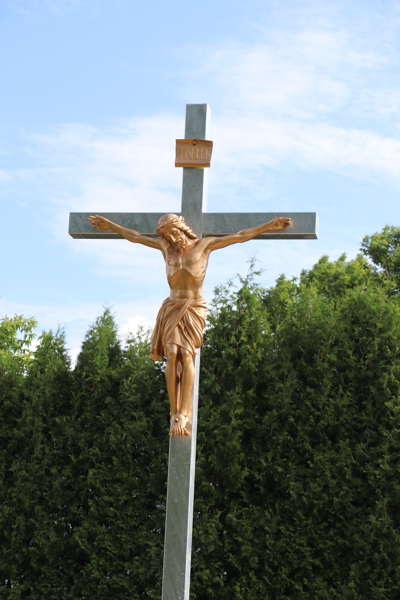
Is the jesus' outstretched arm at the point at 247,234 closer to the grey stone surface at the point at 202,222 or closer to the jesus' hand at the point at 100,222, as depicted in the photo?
the grey stone surface at the point at 202,222

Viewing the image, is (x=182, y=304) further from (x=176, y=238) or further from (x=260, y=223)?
(x=260, y=223)

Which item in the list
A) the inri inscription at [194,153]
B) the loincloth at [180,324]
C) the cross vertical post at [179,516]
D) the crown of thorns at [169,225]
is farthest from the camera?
the inri inscription at [194,153]

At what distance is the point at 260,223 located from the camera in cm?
518

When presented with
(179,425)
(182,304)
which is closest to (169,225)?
(182,304)

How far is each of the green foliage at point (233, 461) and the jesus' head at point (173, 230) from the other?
2752 millimetres

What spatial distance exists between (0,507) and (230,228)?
4.12 metres

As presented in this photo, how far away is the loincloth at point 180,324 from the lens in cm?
479

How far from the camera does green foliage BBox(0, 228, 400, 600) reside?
701cm

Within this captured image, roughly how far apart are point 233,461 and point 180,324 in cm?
281

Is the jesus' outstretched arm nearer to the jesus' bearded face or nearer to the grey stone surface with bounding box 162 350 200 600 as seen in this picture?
the jesus' bearded face

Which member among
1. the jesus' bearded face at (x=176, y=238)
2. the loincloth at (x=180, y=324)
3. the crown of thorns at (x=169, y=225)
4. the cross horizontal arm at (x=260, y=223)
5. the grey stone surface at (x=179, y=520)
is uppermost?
the cross horizontal arm at (x=260, y=223)

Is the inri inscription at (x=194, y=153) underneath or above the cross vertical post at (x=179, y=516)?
above

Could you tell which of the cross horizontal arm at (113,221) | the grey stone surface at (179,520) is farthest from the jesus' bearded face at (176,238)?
the grey stone surface at (179,520)

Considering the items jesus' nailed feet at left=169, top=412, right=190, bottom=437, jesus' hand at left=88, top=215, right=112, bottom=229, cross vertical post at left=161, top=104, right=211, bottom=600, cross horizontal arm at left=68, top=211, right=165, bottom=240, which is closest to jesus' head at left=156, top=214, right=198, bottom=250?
cross horizontal arm at left=68, top=211, right=165, bottom=240
